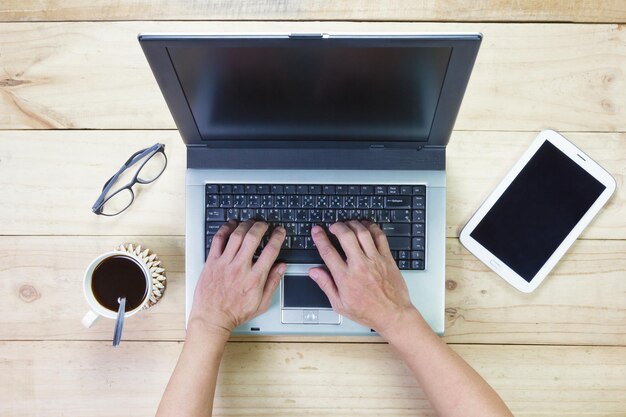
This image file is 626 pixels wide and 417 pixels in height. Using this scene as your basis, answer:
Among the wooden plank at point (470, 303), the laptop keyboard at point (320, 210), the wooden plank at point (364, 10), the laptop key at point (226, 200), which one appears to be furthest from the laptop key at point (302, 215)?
the wooden plank at point (364, 10)

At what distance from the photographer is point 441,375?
69 cm

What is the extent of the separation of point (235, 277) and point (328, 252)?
14cm

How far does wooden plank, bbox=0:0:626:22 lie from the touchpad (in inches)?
16.9

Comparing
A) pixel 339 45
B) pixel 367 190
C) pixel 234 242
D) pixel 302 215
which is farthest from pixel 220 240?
pixel 339 45

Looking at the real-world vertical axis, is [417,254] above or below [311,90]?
below

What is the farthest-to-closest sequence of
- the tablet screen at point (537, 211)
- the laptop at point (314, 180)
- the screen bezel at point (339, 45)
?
the tablet screen at point (537, 211)
the laptop at point (314, 180)
the screen bezel at point (339, 45)

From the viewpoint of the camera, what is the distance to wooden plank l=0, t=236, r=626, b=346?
794 millimetres

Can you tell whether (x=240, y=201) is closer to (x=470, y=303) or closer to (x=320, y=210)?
(x=320, y=210)

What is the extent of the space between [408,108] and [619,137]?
408 millimetres

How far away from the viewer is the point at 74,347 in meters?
0.80

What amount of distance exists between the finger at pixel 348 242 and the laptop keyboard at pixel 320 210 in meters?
0.03

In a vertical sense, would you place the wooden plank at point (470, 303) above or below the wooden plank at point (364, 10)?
below

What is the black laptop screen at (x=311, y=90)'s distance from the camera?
55cm

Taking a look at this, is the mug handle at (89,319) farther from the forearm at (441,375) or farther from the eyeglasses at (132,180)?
the forearm at (441,375)
